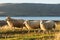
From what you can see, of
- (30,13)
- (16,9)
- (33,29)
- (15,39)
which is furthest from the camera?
(16,9)

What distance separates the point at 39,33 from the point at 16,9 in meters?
65.6

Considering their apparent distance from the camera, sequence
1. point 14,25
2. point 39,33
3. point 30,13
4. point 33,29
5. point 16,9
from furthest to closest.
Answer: point 16,9 → point 30,13 → point 14,25 → point 33,29 → point 39,33

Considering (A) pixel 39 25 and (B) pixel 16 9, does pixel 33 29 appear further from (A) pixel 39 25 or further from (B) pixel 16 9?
(B) pixel 16 9

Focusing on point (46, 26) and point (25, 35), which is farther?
point (46, 26)

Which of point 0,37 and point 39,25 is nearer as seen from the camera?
point 0,37

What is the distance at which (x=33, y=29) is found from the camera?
61.6 feet

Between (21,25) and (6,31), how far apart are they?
2.30 metres

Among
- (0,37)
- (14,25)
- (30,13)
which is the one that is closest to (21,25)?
(14,25)

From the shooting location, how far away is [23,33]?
17.4 metres

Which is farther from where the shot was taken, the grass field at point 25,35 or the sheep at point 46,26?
the sheep at point 46,26

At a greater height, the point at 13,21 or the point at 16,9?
the point at 13,21

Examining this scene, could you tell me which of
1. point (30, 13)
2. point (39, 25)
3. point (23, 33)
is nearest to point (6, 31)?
point (23, 33)

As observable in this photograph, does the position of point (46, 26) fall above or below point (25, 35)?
below

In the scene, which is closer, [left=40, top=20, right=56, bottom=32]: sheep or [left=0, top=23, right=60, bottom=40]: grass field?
[left=0, top=23, right=60, bottom=40]: grass field
